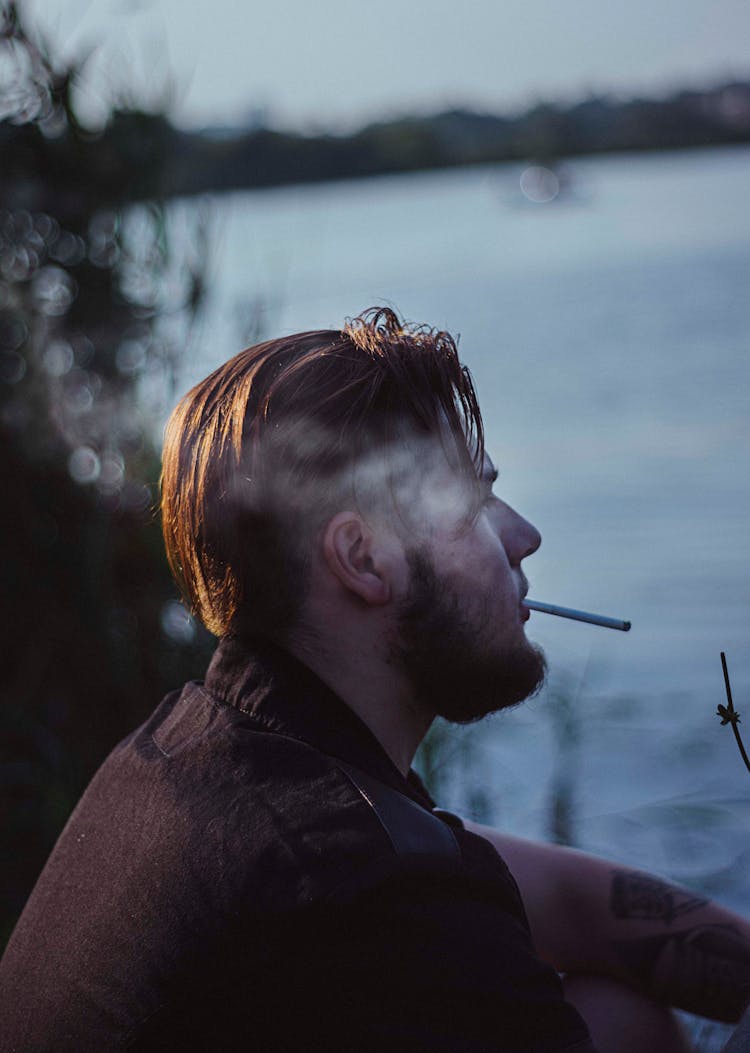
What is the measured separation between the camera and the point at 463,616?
166cm

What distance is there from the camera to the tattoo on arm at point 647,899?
→ 2.04 meters

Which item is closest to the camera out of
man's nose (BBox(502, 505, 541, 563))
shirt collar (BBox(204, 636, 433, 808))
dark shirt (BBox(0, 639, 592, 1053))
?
dark shirt (BBox(0, 639, 592, 1053))

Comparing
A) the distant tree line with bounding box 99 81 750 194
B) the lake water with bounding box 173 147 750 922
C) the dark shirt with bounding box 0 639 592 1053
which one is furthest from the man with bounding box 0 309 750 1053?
the distant tree line with bounding box 99 81 750 194

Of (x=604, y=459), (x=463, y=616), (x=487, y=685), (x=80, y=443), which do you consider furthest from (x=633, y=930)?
(x=604, y=459)

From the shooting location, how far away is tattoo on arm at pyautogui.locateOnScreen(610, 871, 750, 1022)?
199 cm

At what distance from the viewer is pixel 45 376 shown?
3.50 metres

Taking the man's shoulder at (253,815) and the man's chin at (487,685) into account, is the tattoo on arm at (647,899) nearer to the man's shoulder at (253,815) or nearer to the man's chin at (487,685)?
the man's chin at (487,685)

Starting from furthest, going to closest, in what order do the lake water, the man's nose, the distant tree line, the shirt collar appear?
1. the lake water
2. the distant tree line
3. the man's nose
4. the shirt collar

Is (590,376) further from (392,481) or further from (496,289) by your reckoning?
(392,481)

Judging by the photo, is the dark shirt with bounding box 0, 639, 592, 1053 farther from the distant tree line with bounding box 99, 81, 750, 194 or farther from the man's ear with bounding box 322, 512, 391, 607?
the distant tree line with bounding box 99, 81, 750, 194

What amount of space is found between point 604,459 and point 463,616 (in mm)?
7276

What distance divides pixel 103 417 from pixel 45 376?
19cm

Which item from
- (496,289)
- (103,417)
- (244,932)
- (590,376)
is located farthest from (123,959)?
(496,289)

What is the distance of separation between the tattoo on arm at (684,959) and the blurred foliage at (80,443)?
1663mm
